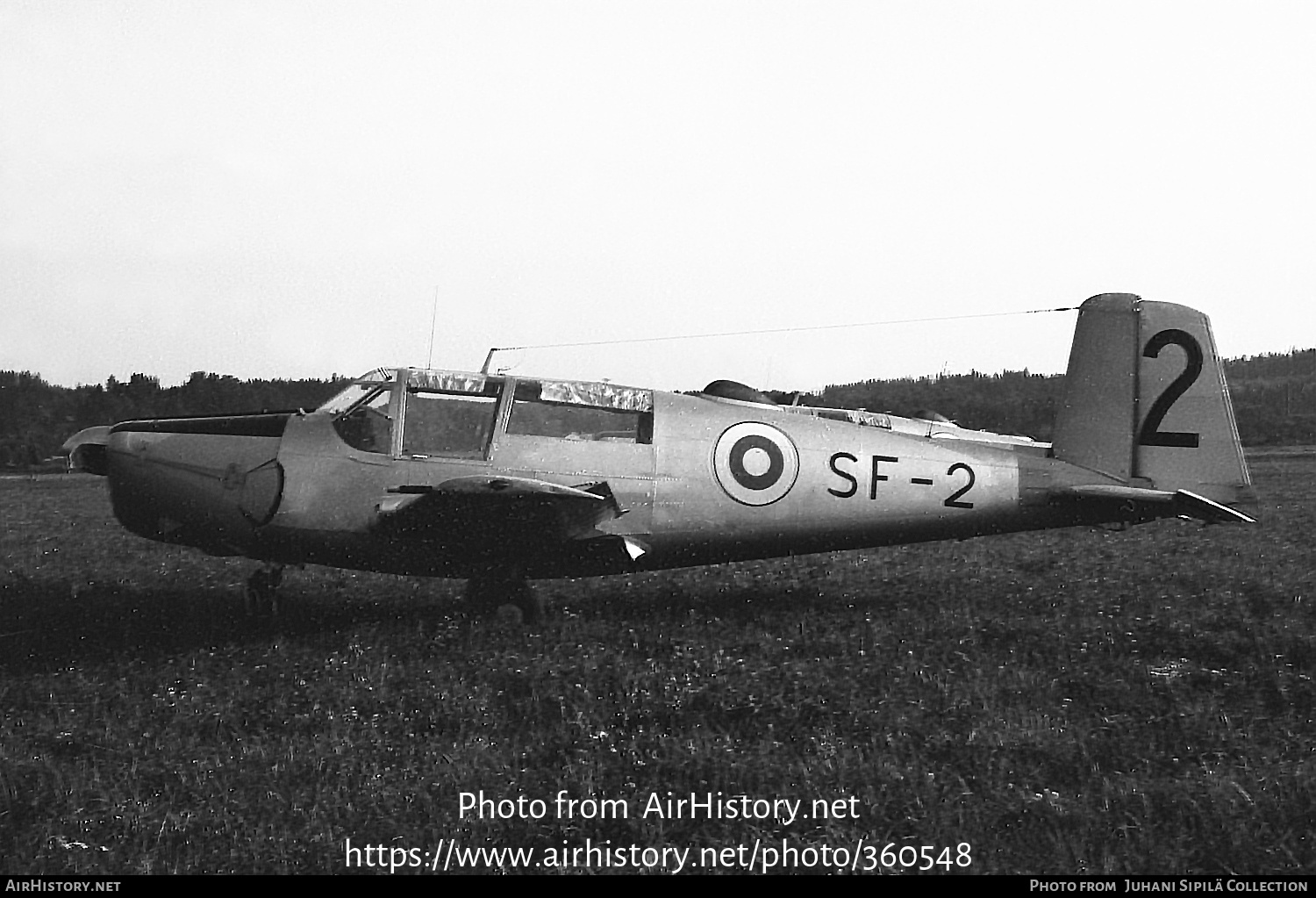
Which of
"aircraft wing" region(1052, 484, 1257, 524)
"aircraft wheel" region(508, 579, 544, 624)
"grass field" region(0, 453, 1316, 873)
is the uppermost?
"aircraft wing" region(1052, 484, 1257, 524)

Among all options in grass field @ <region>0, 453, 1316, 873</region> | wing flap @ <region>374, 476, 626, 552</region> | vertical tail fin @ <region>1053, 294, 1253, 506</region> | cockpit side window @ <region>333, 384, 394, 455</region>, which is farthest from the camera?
vertical tail fin @ <region>1053, 294, 1253, 506</region>

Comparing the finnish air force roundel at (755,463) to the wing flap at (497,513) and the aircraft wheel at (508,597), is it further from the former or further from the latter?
the aircraft wheel at (508,597)

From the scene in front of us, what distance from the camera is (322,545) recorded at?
756 cm

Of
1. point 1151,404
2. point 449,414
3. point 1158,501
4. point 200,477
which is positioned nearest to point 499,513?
point 449,414

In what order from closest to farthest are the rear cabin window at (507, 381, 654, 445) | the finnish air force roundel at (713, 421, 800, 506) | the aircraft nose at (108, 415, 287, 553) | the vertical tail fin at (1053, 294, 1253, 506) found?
the aircraft nose at (108, 415, 287, 553) → the rear cabin window at (507, 381, 654, 445) → the finnish air force roundel at (713, 421, 800, 506) → the vertical tail fin at (1053, 294, 1253, 506)

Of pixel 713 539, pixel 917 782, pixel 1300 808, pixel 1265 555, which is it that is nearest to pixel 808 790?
pixel 917 782

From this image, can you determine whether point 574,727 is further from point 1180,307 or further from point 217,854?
point 1180,307

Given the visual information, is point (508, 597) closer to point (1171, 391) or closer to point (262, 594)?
point (262, 594)

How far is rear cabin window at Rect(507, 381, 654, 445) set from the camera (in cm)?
781

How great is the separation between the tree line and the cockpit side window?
1.28 ft

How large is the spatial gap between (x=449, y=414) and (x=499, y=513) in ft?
3.35

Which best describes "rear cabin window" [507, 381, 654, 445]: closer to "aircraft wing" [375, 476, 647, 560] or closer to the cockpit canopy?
the cockpit canopy

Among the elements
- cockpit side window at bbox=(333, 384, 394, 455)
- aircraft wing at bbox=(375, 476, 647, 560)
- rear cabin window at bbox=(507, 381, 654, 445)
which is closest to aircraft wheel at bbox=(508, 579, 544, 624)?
aircraft wing at bbox=(375, 476, 647, 560)

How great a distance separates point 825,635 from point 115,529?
46.4ft
